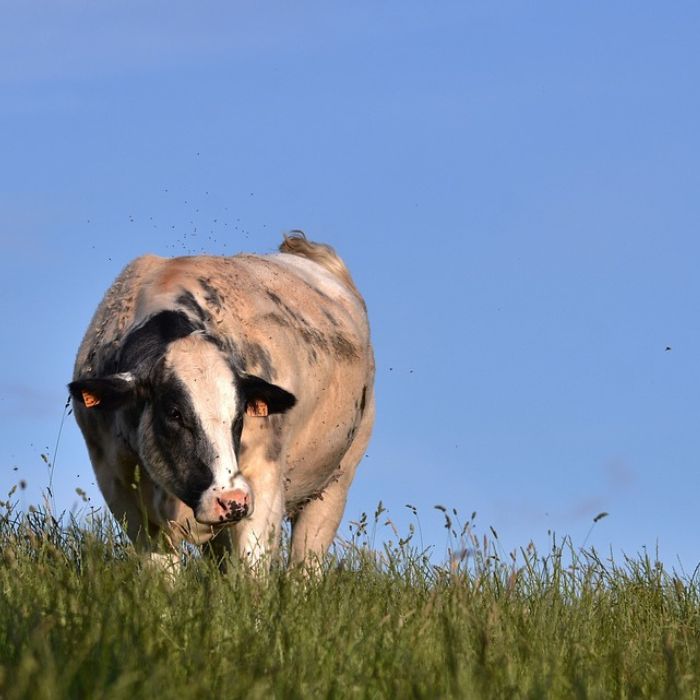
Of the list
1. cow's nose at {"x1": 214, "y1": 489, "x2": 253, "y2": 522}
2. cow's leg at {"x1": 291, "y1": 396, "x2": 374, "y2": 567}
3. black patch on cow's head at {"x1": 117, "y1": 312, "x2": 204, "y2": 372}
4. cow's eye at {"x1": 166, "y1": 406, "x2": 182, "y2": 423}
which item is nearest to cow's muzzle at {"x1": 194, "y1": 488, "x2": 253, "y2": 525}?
cow's nose at {"x1": 214, "y1": 489, "x2": 253, "y2": 522}

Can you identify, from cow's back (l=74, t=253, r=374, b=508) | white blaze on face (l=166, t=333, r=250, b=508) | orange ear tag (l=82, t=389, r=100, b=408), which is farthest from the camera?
cow's back (l=74, t=253, r=374, b=508)

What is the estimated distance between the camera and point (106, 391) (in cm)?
778

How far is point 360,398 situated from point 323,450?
848mm

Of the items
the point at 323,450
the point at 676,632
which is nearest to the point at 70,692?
the point at 676,632

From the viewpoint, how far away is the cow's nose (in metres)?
7.37

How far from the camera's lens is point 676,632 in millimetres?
6973

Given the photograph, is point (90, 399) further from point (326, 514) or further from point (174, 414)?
point (326, 514)

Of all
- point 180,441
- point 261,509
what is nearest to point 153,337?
point 180,441

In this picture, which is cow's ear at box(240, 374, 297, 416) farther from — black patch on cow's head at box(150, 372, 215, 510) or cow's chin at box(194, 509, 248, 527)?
cow's chin at box(194, 509, 248, 527)

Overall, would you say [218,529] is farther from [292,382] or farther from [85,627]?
[85,627]

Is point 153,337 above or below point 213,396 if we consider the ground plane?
above

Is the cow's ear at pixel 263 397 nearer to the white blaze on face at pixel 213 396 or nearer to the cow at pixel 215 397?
the cow at pixel 215 397

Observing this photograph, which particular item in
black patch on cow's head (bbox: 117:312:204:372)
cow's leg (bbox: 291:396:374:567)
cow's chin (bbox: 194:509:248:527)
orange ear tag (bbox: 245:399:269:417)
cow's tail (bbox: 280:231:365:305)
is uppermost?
cow's tail (bbox: 280:231:365:305)

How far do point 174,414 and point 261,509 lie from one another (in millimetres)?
978
